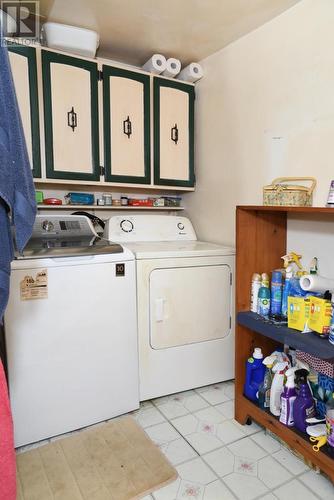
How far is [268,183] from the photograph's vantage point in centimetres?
198

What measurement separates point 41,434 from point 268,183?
1887 millimetres

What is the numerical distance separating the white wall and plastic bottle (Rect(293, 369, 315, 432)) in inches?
35.5

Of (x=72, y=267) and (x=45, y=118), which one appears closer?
(x=72, y=267)

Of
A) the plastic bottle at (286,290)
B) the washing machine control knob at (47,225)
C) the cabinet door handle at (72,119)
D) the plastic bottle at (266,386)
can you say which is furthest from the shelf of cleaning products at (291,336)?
the cabinet door handle at (72,119)

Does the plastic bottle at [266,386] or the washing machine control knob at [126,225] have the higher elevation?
the washing machine control knob at [126,225]

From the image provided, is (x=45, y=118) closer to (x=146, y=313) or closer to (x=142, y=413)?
(x=146, y=313)

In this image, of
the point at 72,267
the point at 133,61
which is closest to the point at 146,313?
the point at 72,267

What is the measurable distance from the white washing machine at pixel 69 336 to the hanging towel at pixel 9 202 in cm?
71

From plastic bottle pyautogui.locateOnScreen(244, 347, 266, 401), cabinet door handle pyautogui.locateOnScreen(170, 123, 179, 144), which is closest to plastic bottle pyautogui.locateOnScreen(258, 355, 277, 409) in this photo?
plastic bottle pyautogui.locateOnScreen(244, 347, 266, 401)

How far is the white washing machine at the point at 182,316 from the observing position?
188 cm

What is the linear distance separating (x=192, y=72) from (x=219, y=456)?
250 centimetres

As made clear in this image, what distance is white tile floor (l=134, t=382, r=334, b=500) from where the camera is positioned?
4.39ft

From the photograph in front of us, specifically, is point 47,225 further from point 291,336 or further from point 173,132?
point 291,336

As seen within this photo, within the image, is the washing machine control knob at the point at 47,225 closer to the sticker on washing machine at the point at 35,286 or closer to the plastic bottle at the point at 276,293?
the sticker on washing machine at the point at 35,286
